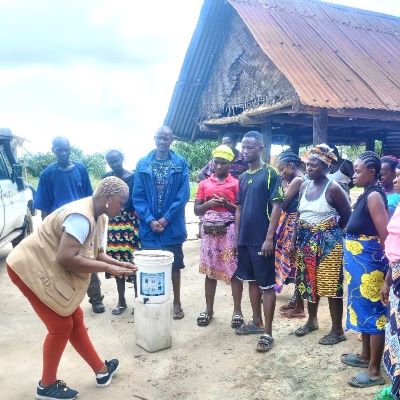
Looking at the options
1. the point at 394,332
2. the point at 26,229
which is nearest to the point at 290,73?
the point at 394,332

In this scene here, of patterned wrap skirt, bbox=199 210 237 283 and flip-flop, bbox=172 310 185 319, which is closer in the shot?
patterned wrap skirt, bbox=199 210 237 283

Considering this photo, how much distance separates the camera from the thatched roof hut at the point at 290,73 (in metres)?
5.84

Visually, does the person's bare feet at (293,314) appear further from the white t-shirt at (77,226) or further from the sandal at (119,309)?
the white t-shirt at (77,226)

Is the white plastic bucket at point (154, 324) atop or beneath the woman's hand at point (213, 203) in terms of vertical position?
beneath

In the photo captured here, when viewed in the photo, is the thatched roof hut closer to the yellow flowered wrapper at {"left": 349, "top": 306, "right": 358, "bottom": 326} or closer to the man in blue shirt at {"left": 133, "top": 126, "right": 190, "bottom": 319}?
the man in blue shirt at {"left": 133, "top": 126, "right": 190, "bottom": 319}

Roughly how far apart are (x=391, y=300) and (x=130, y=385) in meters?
1.96

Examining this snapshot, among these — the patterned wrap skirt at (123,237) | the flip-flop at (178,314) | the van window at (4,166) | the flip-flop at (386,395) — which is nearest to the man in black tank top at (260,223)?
the flip-flop at (178,314)

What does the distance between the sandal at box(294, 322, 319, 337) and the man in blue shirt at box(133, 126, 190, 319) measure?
134 centimetres

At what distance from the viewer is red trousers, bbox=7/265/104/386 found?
9.59 ft

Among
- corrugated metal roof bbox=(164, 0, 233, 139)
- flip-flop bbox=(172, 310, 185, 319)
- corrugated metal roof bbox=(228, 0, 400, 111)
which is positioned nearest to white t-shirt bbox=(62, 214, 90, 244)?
flip-flop bbox=(172, 310, 185, 319)

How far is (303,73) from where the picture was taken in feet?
19.4

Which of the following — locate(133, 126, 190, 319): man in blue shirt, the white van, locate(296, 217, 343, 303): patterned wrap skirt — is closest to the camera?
locate(296, 217, 343, 303): patterned wrap skirt

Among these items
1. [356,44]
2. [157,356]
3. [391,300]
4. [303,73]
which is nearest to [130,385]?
[157,356]

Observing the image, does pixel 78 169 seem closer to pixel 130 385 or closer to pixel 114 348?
pixel 114 348
